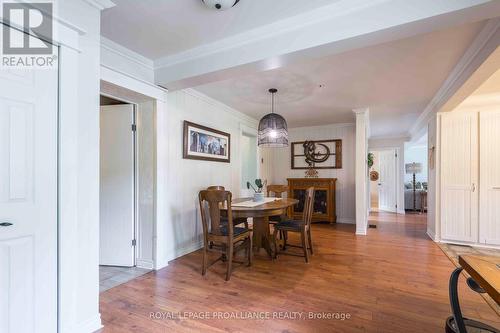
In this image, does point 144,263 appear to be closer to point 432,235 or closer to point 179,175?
point 179,175

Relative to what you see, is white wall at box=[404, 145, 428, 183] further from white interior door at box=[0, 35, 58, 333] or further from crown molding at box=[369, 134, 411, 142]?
white interior door at box=[0, 35, 58, 333]

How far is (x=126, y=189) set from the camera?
3.06 meters

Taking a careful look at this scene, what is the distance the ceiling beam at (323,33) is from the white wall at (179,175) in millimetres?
732

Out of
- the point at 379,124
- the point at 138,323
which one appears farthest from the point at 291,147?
the point at 138,323

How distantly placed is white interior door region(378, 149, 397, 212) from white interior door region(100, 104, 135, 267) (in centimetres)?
752

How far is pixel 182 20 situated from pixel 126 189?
2057 millimetres

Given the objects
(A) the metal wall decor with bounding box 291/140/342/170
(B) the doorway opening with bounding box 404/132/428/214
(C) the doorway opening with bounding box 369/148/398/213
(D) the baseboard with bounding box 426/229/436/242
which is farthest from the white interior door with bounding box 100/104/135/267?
(C) the doorway opening with bounding box 369/148/398/213

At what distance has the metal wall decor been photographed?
5.93 metres

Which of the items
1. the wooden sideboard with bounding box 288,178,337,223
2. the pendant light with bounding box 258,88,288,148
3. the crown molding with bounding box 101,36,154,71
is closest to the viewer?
the crown molding with bounding box 101,36,154,71

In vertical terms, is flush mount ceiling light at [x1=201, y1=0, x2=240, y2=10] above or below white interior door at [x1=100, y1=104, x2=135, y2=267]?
above

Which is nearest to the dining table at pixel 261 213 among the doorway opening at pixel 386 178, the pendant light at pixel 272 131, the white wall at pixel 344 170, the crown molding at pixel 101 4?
the pendant light at pixel 272 131

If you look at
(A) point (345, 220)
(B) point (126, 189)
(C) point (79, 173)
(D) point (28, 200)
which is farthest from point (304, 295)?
(A) point (345, 220)

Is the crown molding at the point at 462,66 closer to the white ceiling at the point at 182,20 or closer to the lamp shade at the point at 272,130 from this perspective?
the white ceiling at the point at 182,20

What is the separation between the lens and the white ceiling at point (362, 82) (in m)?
2.43
